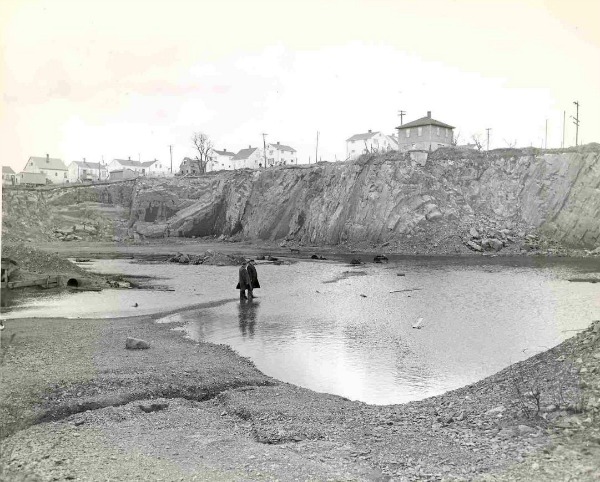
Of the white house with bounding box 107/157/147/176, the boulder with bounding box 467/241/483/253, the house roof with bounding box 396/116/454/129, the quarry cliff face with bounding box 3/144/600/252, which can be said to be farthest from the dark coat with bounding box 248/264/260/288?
the white house with bounding box 107/157/147/176

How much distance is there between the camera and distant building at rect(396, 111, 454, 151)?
78.8 m

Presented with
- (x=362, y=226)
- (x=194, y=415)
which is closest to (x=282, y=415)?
(x=194, y=415)

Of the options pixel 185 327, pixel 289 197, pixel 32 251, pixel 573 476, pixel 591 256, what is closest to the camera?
pixel 573 476

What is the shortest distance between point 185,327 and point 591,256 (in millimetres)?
46229

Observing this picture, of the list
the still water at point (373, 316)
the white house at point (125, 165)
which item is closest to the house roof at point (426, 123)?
the still water at point (373, 316)

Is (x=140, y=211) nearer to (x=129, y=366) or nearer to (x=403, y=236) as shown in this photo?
(x=403, y=236)

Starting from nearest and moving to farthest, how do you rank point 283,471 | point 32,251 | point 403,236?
point 283,471, point 32,251, point 403,236

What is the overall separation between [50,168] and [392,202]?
8160cm

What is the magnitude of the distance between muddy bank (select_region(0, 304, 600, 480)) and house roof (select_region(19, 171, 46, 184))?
97.7 m

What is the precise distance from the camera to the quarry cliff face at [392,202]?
62969 mm

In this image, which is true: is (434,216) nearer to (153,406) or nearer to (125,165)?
(153,406)

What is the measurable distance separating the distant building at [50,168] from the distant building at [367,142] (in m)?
61.1

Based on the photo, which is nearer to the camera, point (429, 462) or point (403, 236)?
point (429, 462)

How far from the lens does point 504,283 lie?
37312 millimetres
